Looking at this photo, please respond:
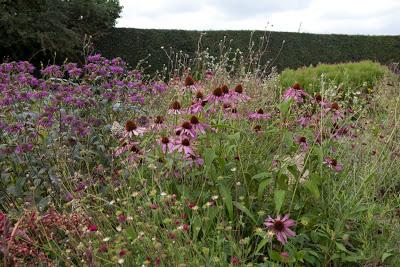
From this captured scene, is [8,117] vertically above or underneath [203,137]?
underneath

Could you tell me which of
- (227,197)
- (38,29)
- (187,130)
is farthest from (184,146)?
(38,29)

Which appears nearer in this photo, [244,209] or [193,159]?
[244,209]

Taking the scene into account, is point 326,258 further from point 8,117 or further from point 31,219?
point 8,117

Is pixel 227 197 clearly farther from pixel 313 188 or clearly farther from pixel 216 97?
pixel 216 97

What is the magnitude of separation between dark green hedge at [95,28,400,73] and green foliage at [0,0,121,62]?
2.42ft

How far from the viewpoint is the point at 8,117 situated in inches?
168

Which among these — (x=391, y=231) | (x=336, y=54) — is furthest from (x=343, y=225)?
(x=336, y=54)

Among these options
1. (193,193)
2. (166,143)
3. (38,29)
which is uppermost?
(166,143)

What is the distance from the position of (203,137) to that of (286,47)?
1369 centimetres

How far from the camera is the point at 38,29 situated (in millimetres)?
12422

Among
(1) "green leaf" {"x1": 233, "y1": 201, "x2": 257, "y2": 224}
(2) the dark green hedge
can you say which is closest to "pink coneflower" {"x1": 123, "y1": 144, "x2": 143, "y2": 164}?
(1) "green leaf" {"x1": 233, "y1": 201, "x2": 257, "y2": 224}

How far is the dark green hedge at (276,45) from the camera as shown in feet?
46.3

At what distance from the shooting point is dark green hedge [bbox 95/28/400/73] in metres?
14.1

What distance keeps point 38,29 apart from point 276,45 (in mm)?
7061
